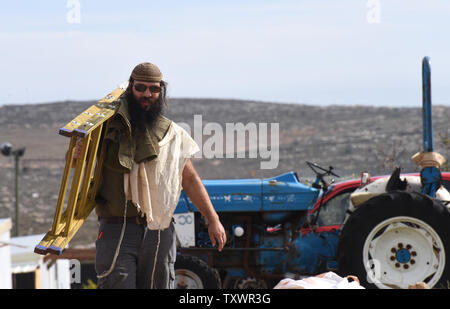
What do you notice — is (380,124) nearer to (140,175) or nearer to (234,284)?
(234,284)

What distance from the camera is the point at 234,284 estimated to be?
8.00m

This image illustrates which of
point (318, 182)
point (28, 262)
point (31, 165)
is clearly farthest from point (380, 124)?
point (318, 182)

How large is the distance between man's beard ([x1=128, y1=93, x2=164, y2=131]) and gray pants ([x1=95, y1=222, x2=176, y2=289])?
0.54 meters

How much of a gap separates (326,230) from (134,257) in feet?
11.3

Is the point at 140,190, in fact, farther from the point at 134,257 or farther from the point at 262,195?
the point at 262,195

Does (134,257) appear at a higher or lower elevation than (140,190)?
lower

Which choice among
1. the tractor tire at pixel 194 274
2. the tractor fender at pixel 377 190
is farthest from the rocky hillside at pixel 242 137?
the tractor tire at pixel 194 274

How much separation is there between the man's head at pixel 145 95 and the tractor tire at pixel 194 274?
10.6ft

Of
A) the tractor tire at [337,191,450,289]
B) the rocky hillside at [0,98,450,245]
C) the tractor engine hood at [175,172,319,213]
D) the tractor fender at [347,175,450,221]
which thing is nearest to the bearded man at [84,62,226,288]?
the tractor tire at [337,191,450,289]

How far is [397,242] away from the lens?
266 inches

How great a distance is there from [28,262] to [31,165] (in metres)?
33.2

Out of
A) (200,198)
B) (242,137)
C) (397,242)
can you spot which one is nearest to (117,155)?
(200,198)

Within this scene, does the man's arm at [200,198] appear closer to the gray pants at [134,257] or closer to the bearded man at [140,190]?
the bearded man at [140,190]

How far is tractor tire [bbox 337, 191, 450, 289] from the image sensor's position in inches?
261
